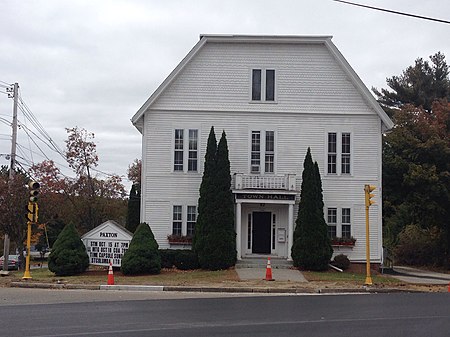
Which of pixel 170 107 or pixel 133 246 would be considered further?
pixel 170 107

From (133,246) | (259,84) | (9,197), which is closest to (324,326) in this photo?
(133,246)

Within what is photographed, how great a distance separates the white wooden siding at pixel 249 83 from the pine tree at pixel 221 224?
2.67 meters

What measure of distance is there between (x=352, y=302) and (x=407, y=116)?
19812 millimetres

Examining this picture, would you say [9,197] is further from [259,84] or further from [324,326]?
[324,326]

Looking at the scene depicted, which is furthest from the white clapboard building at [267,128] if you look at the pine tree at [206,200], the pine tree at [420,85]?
the pine tree at [420,85]

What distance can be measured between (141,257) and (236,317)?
496 inches

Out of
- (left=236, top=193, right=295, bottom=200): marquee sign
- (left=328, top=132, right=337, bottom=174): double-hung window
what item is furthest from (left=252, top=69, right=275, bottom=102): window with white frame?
(left=236, top=193, right=295, bottom=200): marquee sign

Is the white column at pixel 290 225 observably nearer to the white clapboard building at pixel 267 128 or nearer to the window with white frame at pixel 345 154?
the white clapboard building at pixel 267 128

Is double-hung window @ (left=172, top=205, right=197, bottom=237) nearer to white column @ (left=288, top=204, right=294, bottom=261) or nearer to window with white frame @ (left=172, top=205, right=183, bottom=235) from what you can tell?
window with white frame @ (left=172, top=205, right=183, bottom=235)

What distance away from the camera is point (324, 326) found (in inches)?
516

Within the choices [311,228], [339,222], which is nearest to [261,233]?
[311,228]

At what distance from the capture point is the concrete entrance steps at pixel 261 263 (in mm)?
29003

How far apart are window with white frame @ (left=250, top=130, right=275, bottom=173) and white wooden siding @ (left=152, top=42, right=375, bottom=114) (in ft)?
3.97

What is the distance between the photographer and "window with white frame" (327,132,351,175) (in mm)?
30719
